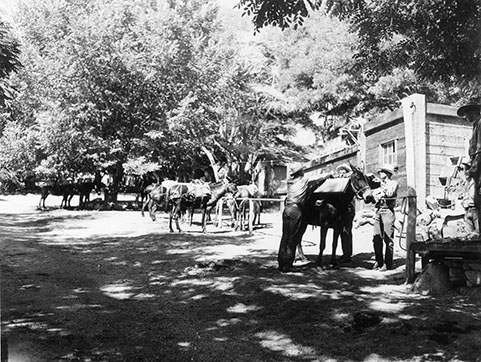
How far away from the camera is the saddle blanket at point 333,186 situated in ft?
32.3

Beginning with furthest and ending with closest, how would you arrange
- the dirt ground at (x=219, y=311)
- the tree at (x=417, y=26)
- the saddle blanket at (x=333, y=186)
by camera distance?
the saddle blanket at (x=333, y=186), the tree at (x=417, y=26), the dirt ground at (x=219, y=311)

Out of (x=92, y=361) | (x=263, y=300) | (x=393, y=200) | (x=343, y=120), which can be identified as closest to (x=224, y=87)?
(x=343, y=120)

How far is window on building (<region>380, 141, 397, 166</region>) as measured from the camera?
16.2 meters

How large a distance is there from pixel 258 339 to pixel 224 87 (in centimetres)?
2596

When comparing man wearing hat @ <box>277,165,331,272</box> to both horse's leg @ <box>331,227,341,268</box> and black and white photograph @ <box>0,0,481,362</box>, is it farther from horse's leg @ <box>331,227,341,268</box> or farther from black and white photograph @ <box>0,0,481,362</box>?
horse's leg @ <box>331,227,341,268</box>

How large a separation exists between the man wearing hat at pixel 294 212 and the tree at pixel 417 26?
2608mm

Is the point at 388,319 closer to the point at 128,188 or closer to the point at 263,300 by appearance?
the point at 263,300

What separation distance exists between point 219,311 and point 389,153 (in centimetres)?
1104

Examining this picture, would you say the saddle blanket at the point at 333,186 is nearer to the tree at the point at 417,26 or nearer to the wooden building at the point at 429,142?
the tree at the point at 417,26

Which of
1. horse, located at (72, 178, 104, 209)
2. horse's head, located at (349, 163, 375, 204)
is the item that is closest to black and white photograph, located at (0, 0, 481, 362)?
horse's head, located at (349, 163, 375, 204)

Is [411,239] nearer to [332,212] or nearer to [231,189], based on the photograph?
[332,212]

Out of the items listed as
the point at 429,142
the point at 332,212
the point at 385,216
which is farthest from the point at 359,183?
the point at 429,142

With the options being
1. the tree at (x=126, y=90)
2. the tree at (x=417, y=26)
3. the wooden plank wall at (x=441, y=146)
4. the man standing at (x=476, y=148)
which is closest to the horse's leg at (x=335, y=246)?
the man standing at (x=476, y=148)

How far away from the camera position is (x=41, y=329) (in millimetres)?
6176
